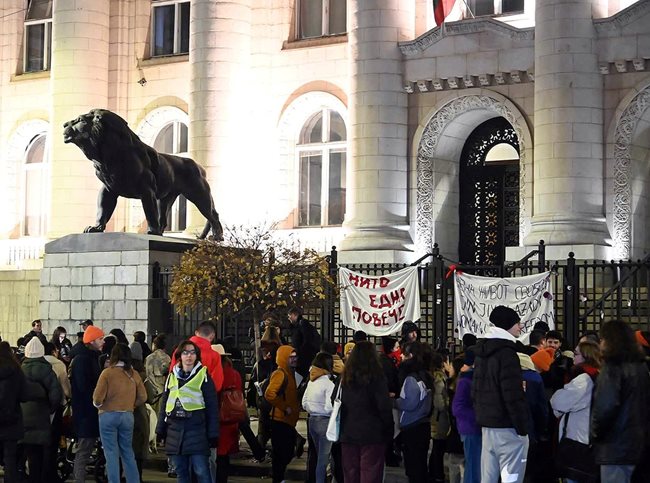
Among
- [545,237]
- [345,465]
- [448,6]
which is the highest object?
[448,6]

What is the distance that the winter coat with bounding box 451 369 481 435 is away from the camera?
44.4 feet

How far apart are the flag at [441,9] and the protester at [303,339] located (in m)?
10.7

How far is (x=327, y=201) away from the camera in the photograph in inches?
1328

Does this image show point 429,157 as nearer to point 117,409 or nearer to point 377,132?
point 377,132

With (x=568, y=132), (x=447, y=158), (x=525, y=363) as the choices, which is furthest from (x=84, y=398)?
(x=447, y=158)

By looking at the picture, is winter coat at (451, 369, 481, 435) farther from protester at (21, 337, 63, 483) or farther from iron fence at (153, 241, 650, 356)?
iron fence at (153, 241, 650, 356)

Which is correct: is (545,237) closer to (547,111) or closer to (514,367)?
(547,111)

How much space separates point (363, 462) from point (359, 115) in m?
16.9

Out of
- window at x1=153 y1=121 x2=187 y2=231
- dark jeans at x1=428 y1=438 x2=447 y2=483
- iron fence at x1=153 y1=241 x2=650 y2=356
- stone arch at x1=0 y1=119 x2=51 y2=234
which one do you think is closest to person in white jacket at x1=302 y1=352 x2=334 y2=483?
dark jeans at x1=428 y1=438 x2=447 y2=483

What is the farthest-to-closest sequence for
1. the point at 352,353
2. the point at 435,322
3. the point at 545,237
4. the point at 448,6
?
the point at 448,6 → the point at 545,237 → the point at 435,322 → the point at 352,353

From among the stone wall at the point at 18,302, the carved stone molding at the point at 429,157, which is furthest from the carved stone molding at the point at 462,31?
the stone wall at the point at 18,302

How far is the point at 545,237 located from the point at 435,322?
13.8 ft

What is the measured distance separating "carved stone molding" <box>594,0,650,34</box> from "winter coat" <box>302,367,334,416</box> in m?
14.8

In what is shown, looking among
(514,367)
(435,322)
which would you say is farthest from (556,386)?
(435,322)
